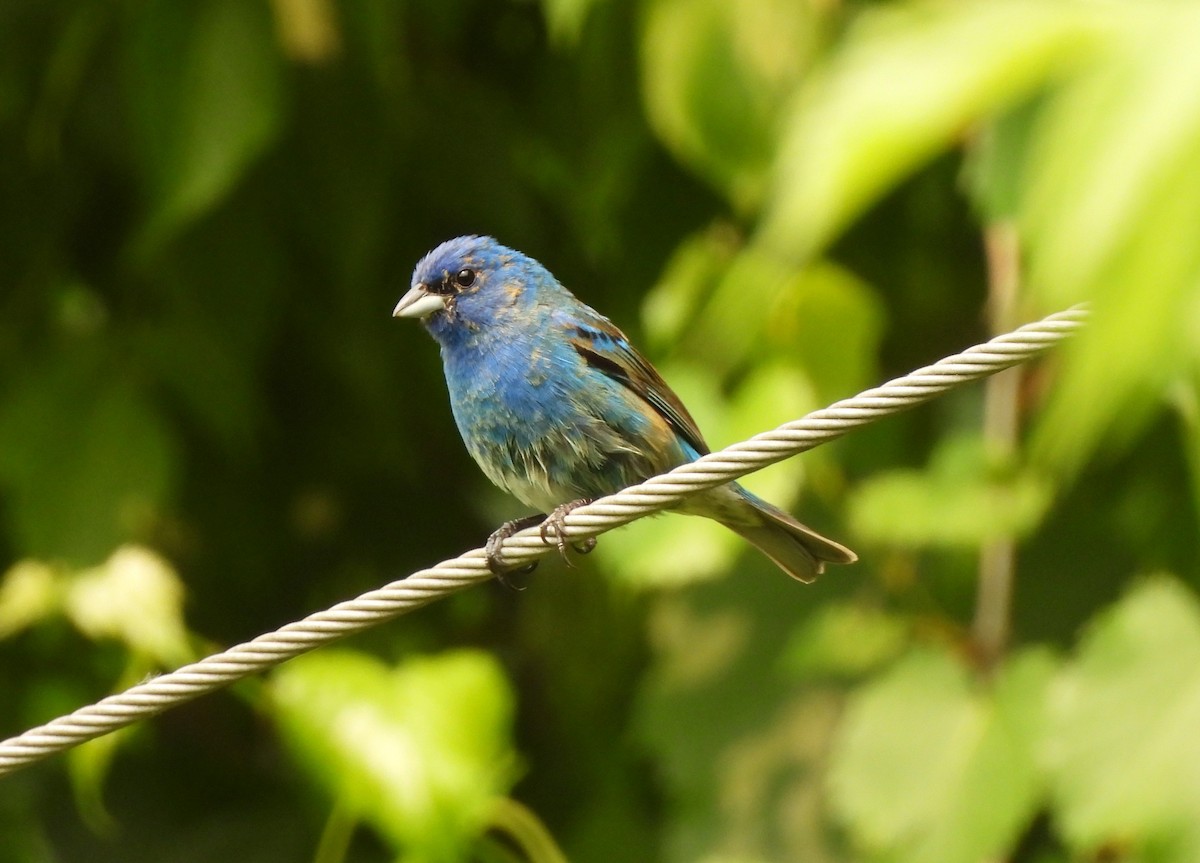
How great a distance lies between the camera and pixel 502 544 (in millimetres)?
3658

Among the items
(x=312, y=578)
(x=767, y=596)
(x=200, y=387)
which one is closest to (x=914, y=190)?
(x=767, y=596)

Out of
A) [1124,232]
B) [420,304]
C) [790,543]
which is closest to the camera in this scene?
[1124,232]

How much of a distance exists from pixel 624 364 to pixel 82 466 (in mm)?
1561

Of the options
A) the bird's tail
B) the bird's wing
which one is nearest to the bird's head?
the bird's wing

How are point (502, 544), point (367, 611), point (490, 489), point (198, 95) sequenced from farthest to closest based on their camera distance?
point (490, 489) → point (198, 95) → point (502, 544) → point (367, 611)

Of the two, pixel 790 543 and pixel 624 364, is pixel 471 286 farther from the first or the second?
pixel 790 543

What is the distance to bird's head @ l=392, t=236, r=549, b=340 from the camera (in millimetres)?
4734

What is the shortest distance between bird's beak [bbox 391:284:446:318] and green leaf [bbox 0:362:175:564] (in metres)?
0.79

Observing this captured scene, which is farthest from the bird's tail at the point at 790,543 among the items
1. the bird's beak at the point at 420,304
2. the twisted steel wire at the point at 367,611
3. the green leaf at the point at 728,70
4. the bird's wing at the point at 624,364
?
the twisted steel wire at the point at 367,611

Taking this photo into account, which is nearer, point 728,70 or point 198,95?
point 728,70

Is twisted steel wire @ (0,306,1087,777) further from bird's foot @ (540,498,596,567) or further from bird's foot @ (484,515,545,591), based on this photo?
bird's foot @ (540,498,596,567)

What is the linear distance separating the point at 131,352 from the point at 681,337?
5.66 ft

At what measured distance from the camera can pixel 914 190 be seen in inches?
184

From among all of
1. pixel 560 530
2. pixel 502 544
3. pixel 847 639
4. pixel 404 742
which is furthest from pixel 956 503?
pixel 404 742
